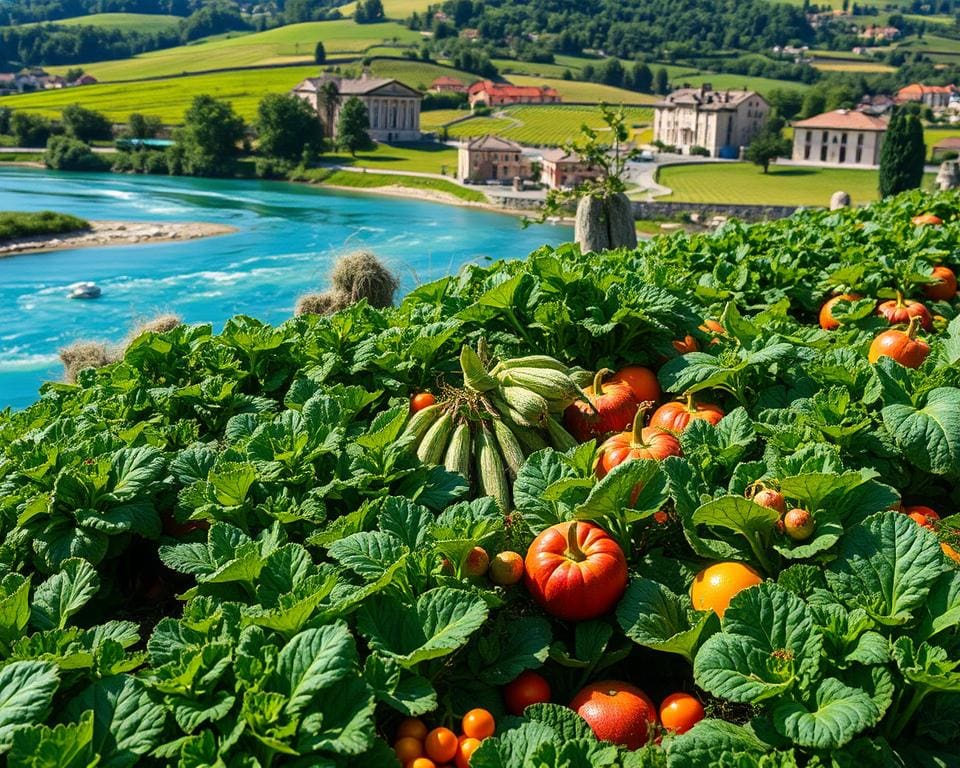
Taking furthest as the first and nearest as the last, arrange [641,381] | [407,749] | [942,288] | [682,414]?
[942,288], [641,381], [682,414], [407,749]

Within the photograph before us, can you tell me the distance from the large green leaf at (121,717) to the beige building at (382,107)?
10025 cm

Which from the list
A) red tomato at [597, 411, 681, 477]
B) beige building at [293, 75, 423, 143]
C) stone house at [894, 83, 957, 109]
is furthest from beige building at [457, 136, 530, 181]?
stone house at [894, 83, 957, 109]

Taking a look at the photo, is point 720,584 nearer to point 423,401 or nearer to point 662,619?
point 662,619

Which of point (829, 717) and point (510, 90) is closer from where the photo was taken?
point (829, 717)

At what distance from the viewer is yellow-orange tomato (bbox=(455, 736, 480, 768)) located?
2764 mm

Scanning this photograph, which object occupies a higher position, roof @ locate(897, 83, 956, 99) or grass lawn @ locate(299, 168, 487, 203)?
roof @ locate(897, 83, 956, 99)

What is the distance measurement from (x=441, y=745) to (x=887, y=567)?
5.16 ft

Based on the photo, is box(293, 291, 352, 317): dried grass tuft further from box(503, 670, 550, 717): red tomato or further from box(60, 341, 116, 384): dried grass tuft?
box(503, 670, 550, 717): red tomato

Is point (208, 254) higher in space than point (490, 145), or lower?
lower

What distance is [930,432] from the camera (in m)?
4.02

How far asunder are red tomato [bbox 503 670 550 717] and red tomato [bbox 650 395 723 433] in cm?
170

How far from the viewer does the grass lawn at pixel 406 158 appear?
79.0m

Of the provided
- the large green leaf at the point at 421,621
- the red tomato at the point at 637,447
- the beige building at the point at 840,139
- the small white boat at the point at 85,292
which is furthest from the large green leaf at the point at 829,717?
the beige building at the point at 840,139

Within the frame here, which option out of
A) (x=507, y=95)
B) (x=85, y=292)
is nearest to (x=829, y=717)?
(x=85, y=292)
